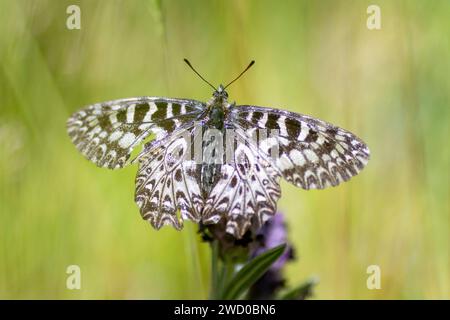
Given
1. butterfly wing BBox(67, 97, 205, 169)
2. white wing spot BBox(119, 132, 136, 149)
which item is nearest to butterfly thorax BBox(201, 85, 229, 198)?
butterfly wing BBox(67, 97, 205, 169)

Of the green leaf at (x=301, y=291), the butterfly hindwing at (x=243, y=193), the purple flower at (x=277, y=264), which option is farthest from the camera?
the purple flower at (x=277, y=264)

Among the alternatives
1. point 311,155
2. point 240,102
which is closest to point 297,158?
point 311,155

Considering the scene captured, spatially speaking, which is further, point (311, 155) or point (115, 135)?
point (115, 135)

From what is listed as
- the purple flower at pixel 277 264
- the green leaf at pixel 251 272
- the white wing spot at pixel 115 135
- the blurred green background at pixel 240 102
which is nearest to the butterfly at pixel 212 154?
the white wing spot at pixel 115 135

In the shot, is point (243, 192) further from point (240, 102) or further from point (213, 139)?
point (240, 102)

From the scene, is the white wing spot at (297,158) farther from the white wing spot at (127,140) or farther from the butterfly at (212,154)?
the white wing spot at (127,140)
